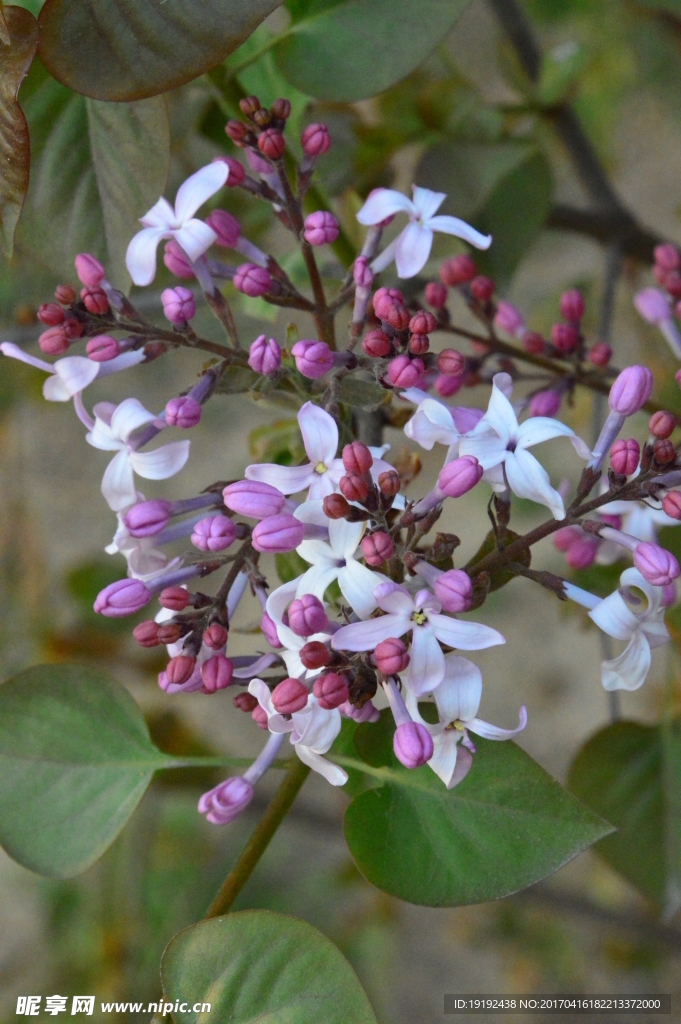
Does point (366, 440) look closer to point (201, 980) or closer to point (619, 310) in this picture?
point (201, 980)

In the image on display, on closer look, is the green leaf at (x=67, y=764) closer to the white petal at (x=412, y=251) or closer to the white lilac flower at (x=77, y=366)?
the white lilac flower at (x=77, y=366)

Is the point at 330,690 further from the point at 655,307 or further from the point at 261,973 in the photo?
the point at 655,307

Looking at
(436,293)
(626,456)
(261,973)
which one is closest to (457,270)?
(436,293)

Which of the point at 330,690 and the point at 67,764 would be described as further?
the point at 67,764

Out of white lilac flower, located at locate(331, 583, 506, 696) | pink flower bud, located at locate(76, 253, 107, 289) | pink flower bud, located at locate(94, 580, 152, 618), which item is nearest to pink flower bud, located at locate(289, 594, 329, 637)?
white lilac flower, located at locate(331, 583, 506, 696)

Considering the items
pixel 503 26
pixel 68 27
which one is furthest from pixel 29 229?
pixel 503 26

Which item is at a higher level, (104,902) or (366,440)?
(366,440)

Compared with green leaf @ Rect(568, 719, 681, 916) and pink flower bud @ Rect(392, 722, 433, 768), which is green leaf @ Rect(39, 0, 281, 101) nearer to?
pink flower bud @ Rect(392, 722, 433, 768)
